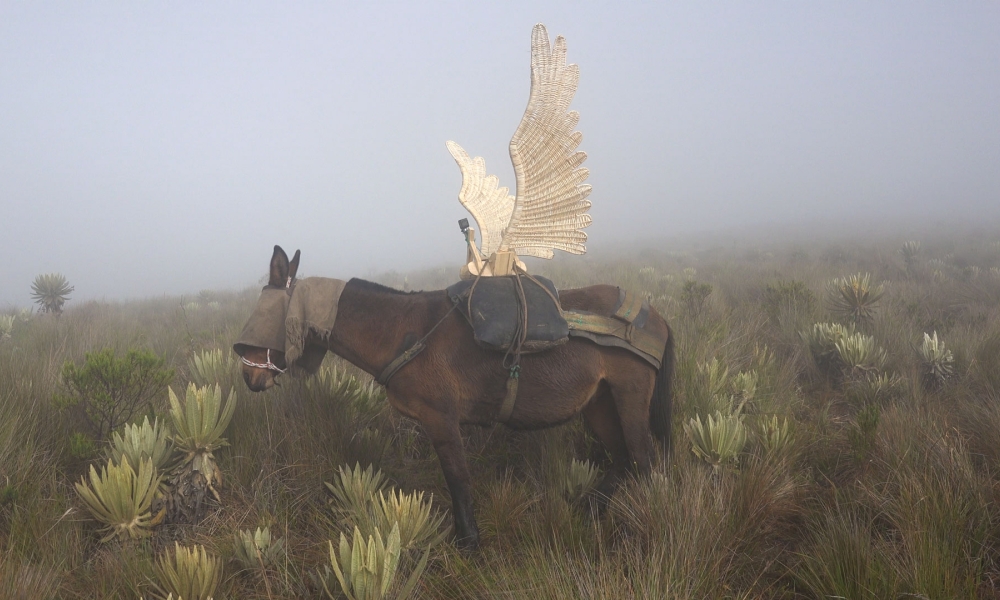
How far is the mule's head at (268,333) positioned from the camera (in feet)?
8.25

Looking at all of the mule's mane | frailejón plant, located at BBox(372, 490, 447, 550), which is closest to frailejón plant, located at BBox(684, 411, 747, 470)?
frailejón plant, located at BBox(372, 490, 447, 550)

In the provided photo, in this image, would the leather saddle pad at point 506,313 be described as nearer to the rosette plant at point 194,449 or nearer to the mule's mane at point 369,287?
the mule's mane at point 369,287

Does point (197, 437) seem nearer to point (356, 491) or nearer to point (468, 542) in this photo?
point (356, 491)

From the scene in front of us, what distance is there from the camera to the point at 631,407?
279 centimetres

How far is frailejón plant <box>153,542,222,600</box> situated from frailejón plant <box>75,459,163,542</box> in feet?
1.78

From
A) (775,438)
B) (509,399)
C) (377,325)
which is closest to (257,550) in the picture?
(377,325)

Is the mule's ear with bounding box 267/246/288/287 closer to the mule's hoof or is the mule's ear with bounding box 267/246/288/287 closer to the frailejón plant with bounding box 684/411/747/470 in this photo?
the mule's hoof

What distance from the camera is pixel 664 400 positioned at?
3041 mm

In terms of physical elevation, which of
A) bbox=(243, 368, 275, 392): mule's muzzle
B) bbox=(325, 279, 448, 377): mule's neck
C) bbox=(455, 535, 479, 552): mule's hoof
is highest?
bbox=(325, 279, 448, 377): mule's neck

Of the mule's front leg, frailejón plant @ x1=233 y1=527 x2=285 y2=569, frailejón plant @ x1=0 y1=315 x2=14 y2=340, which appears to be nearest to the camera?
frailejón plant @ x1=233 y1=527 x2=285 y2=569

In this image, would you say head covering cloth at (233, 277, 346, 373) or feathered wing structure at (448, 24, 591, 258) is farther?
feathered wing structure at (448, 24, 591, 258)

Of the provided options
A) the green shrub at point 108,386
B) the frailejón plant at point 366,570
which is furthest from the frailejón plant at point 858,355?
the green shrub at point 108,386

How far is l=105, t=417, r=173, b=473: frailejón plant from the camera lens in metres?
2.41

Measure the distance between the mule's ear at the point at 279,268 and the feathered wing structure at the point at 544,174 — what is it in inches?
43.0
